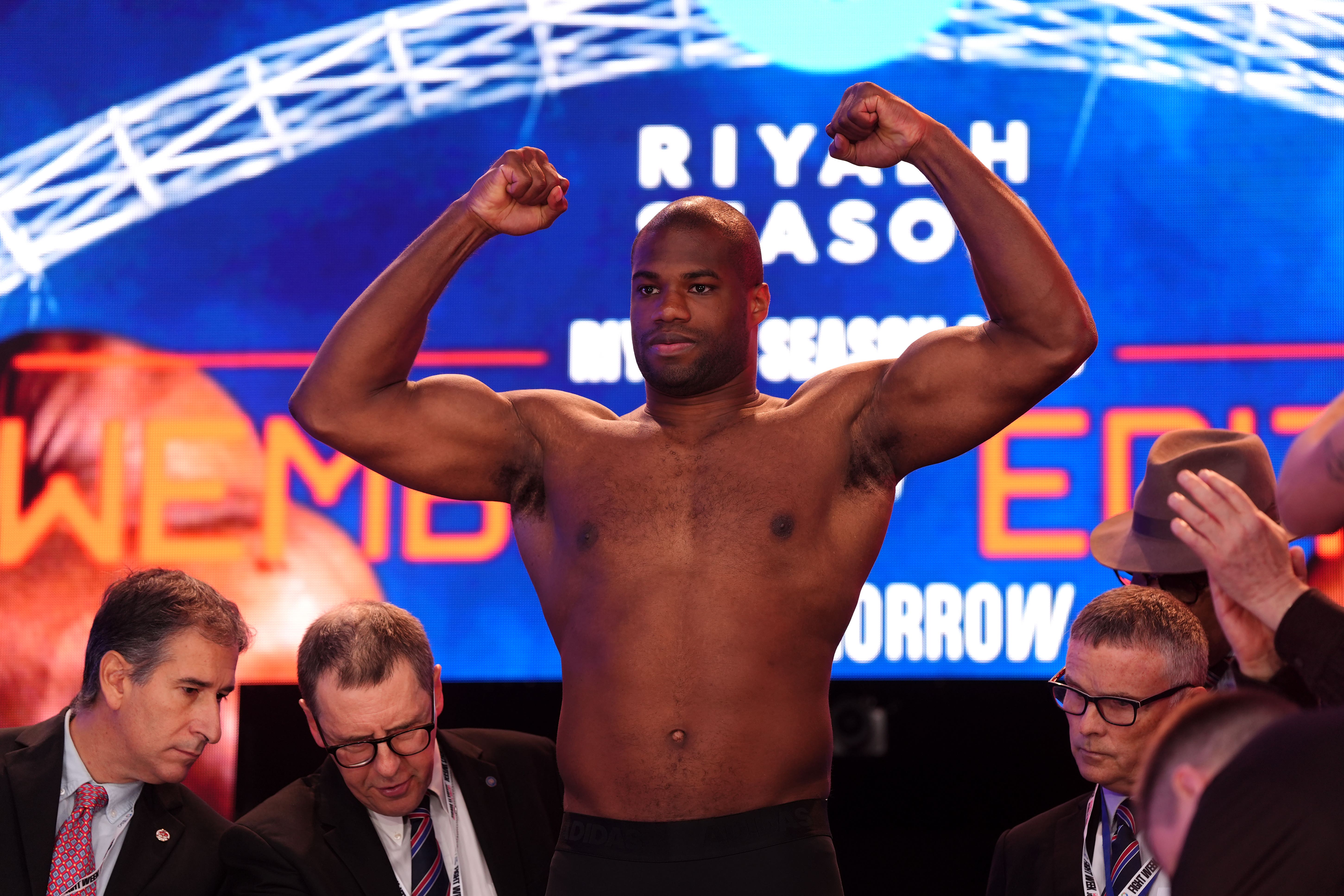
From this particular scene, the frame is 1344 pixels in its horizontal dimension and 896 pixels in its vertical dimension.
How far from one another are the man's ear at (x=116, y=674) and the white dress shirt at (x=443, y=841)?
1.66 ft

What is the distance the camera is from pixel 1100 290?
12.5 feet

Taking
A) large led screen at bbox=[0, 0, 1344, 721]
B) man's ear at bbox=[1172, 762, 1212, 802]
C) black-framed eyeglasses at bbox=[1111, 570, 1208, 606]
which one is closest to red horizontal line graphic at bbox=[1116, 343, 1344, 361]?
large led screen at bbox=[0, 0, 1344, 721]

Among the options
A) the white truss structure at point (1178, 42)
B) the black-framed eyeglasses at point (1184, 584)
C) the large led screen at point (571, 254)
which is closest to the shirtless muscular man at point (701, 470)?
the black-framed eyeglasses at point (1184, 584)

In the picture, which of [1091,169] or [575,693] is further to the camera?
[1091,169]

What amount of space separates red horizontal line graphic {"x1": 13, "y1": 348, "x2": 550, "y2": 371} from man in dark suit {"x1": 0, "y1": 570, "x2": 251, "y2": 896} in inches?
54.5

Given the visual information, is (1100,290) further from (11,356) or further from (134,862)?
(11,356)

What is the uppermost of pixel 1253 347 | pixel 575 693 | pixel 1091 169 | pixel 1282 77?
pixel 1282 77

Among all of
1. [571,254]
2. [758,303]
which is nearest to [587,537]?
[758,303]

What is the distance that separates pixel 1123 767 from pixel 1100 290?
1716 millimetres

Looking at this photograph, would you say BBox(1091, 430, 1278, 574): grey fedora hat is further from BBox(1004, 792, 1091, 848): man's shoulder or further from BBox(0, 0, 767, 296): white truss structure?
BBox(0, 0, 767, 296): white truss structure

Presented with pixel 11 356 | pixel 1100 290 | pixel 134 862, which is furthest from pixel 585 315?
pixel 134 862

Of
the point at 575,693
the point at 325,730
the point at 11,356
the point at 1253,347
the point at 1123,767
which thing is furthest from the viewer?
the point at 11,356

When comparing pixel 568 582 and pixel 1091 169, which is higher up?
pixel 1091 169

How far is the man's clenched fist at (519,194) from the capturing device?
2.23 metres
